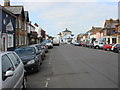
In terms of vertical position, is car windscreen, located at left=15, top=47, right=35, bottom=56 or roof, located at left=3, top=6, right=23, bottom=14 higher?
roof, located at left=3, top=6, right=23, bottom=14

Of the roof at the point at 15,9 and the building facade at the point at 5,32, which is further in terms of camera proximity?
the roof at the point at 15,9

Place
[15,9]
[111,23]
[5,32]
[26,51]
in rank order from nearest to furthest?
[26,51] < [5,32] < [15,9] < [111,23]

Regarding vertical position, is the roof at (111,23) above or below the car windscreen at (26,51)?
above

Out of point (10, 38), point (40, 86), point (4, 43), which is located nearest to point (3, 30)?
point (4, 43)

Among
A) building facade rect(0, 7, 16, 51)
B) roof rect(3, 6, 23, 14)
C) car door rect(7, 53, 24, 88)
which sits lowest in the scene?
car door rect(7, 53, 24, 88)

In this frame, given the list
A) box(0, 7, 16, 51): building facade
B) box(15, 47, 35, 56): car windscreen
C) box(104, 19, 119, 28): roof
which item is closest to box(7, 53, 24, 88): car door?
box(15, 47, 35, 56): car windscreen

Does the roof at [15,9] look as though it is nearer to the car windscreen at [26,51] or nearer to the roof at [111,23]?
the car windscreen at [26,51]

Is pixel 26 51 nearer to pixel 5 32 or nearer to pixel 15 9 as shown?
pixel 5 32

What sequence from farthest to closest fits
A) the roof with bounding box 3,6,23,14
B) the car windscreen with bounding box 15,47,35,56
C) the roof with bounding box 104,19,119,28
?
the roof with bounding box 104,19,119,28, the roof with bounding box 3,6,23,14, the car windscreen with bounding box 15,47,35,56

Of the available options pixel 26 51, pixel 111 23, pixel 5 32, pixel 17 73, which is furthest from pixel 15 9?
pixel 111 23

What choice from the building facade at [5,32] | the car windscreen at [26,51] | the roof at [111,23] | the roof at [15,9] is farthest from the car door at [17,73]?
the roof at [111,23]

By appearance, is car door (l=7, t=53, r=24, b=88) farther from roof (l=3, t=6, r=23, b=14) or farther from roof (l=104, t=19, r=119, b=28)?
roof (l=104, t=19, r=119, b=28)

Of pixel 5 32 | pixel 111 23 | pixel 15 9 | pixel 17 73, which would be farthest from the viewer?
pixel 111 23

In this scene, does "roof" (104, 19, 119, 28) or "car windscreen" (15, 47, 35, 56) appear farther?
"roof" (104, 19, 119, 28)
